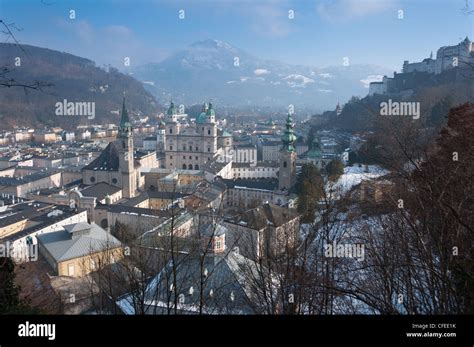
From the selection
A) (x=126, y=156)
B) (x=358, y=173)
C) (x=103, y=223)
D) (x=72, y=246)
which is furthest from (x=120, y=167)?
(x=358, y=173)

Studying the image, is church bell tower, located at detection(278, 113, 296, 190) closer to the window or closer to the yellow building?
the yellow building

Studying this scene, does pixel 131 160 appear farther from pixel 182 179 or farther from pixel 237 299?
pixel 237 299

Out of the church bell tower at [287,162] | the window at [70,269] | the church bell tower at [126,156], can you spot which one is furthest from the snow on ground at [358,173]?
the church bell tower at [126,156]

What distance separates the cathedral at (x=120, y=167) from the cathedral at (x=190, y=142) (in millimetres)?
4401

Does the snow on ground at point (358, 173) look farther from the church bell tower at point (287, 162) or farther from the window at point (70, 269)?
the window at point (70, 269)

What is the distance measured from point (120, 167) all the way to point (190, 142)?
20.9ft

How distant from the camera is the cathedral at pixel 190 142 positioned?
2528cm

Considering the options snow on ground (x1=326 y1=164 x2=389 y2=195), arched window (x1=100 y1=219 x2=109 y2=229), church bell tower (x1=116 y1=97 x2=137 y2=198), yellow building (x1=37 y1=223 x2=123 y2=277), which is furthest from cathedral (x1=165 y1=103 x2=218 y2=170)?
yellow building (x1=37 y1=223 x2=123 y2=277)

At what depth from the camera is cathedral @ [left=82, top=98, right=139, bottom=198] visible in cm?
2012

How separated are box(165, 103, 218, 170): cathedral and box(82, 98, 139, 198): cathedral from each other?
4401 mm

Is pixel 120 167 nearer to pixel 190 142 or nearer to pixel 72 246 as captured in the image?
pixel 190 142
